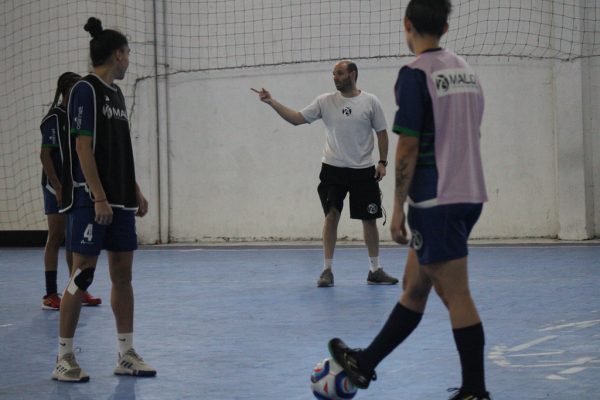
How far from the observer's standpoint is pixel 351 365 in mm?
4000

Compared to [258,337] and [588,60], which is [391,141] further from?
[258,337]

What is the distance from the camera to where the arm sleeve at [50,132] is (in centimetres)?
692

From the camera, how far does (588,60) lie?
37.5 feet

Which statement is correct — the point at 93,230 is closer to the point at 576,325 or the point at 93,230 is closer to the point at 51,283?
the point at 51,283

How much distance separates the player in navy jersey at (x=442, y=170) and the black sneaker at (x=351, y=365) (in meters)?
0.39

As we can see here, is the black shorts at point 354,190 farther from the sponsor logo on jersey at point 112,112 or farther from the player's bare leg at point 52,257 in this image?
the sponsor logo on jersey at point 112,112

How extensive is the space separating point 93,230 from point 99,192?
8.2 inches

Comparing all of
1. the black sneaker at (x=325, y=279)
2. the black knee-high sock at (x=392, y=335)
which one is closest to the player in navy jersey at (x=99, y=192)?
the black knee-high sock at (x=392, y=335)

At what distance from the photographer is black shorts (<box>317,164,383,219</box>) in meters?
8.37

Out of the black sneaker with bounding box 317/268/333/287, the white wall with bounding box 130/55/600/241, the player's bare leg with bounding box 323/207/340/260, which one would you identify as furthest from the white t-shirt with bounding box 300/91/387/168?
the white wall with bounding box 130/55/600/241

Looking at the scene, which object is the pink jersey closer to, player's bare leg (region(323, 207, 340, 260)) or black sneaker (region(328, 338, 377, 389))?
black sneaker (region(328, 338, 377, 389))

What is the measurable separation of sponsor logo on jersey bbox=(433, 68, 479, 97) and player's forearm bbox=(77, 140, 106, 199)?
72.8 inches

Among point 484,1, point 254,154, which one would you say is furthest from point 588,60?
point 254,154

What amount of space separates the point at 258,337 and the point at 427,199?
2431 mm
